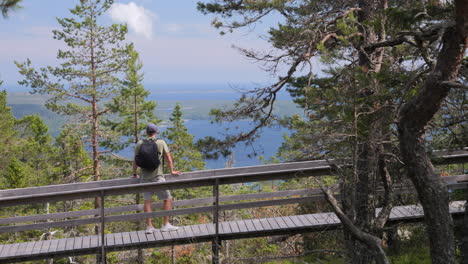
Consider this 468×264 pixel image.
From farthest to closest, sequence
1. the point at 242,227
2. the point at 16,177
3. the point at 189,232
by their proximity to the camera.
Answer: the point at 16,177 < the point at 242,227 < the point at 189,232

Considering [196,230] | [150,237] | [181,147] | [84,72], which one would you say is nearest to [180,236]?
[196,230]

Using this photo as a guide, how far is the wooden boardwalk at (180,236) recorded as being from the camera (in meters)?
5.48

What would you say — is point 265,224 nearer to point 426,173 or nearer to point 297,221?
point 297,221

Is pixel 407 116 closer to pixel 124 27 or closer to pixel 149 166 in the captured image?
pixel 149 166

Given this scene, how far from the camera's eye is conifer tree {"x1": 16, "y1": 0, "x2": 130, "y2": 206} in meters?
21.2

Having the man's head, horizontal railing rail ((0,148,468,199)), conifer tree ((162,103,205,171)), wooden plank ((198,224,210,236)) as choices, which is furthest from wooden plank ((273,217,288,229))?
conifer tree ((162,103,205,171))

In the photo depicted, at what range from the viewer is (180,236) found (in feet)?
18.7

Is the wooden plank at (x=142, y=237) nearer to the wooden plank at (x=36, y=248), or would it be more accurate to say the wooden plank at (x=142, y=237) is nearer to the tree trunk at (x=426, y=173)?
the wooden plank at (x=36, y=248)

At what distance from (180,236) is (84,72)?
17.6 m

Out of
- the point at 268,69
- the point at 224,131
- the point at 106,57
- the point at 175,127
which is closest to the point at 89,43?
the point at 106,57

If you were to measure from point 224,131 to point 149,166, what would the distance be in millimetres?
5256

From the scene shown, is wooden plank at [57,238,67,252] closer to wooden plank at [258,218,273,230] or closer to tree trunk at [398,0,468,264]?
wooden plank at [258,218,273,230]

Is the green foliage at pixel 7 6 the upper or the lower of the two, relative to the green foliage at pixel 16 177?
upper

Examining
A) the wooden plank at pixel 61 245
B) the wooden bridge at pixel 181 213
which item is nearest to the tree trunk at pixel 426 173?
the wooden bridge at pixel 181 213
